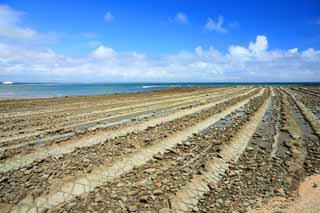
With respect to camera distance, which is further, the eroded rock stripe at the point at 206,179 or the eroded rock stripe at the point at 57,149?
the eroded rock stripe at the point at 57,149

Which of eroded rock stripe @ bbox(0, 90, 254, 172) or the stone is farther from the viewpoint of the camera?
eroded rock stripe @ bbox(0, 90, 254, 172)

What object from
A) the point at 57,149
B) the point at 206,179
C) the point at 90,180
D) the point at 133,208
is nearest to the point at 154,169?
the point at 206,179

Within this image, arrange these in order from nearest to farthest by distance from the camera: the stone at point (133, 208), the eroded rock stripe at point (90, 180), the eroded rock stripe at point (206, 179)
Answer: the stone at point (133, 208) < the eroded rock stripe at point (90, 180) < the eroded rock stripe at point (206, 179)

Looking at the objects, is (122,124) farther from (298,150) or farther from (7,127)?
(298,150)

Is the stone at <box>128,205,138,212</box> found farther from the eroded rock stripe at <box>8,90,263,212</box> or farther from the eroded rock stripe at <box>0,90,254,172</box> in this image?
the eroded rock stripe at <box>0,90,254,172</box>

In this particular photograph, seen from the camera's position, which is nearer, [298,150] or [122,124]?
[298,150]

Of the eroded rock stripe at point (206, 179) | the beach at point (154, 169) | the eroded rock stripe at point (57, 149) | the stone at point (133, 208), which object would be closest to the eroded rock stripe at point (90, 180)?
the beach at point (154, 169)

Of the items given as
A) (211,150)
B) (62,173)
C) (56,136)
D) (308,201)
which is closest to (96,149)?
(62,173)

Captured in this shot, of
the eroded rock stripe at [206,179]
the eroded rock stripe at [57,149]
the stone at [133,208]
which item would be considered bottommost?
the eroded rock stripe at [206,179]

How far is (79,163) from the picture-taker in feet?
24.4

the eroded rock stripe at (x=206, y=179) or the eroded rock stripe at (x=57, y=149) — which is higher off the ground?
the eroded rock stripe at (x=57, y=149)

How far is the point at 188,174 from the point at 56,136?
23.0 ft

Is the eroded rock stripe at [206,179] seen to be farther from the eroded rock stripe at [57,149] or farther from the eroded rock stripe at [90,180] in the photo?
the eroded rock stripe at [57,149]

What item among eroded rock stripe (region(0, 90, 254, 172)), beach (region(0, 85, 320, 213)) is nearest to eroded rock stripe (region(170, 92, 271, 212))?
beach (region(0, 85, 320, 213))
